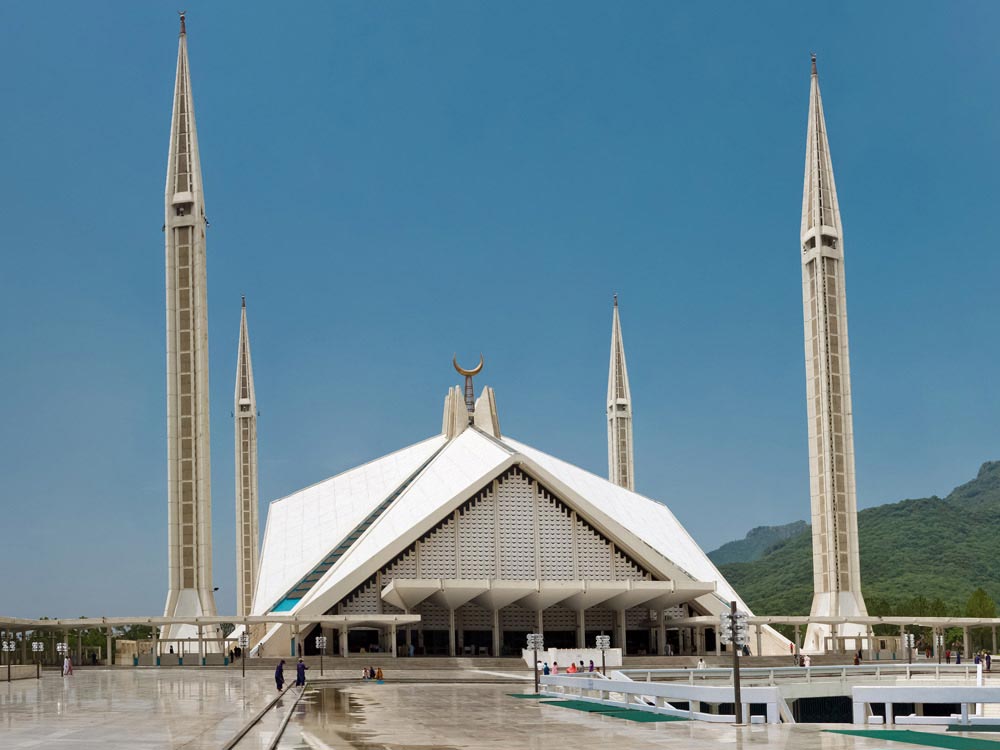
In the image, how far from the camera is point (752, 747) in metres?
14.6

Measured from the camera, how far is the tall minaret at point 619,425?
236ft

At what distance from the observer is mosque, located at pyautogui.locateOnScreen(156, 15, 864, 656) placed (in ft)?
151

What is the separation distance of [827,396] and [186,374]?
24588 mm

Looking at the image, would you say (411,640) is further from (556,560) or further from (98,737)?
(98,737)

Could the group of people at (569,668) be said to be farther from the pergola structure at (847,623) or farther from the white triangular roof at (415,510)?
the pergola structure at (847,623)

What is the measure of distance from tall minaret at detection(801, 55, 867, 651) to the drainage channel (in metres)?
31.0

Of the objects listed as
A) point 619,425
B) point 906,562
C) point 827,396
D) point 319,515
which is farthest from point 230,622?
point 906,562

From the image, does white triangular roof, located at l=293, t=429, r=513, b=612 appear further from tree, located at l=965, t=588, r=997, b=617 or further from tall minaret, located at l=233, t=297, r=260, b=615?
tree, located at l=965, t=588, r=997, b=617

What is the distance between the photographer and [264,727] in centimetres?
1798

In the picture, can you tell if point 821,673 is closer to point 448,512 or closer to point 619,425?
point 448,512

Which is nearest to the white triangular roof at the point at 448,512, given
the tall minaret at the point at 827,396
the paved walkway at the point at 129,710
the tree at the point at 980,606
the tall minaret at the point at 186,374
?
the tall minaret at the point at 186,374

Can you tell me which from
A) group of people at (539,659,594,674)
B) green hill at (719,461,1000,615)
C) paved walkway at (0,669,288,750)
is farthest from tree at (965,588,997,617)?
paved walkway at (0,669,288,750)

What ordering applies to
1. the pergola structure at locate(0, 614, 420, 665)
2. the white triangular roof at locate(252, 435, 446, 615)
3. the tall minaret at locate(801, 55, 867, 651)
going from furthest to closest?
the tall minaret at locate(801, 55, 867, 651) → the white triangular roof at locate(252, 435, 446, 615) → the pergola structure at locate(0, 614, 420, 665)

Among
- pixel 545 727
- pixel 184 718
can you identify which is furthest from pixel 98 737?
pixel 545 727
